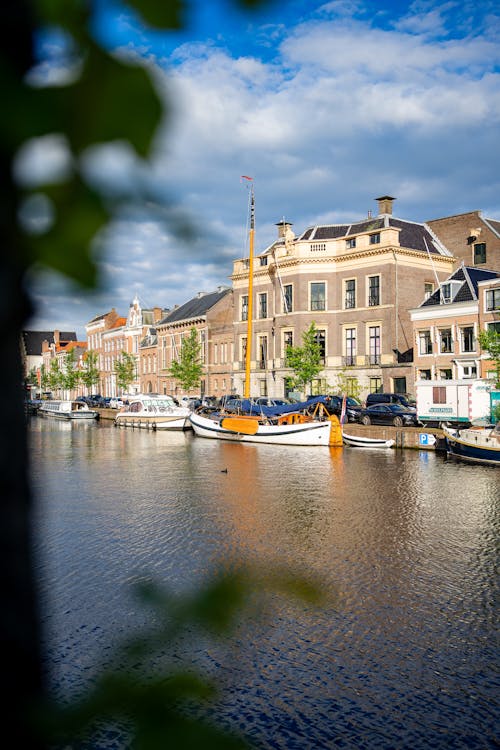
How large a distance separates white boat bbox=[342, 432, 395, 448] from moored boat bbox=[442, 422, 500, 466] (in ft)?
14.6

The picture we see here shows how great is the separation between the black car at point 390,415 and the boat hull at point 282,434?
16.3ft

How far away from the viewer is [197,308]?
75938mm

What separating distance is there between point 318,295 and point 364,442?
84.9 feet

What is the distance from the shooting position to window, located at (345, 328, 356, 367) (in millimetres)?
57250

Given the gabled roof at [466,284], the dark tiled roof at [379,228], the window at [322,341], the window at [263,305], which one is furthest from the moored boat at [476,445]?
the window at [263,305]

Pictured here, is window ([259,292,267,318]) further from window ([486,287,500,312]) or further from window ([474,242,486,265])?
window ([486,287,500,312])

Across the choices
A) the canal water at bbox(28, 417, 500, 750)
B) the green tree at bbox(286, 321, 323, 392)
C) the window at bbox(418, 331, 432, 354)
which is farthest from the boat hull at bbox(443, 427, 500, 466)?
the green tree at bbox(286, 321, 323, 392)

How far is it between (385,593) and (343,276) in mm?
49243

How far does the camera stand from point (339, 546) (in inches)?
563

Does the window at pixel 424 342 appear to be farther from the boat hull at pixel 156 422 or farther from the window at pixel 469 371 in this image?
the boat hull at pixel 156 422

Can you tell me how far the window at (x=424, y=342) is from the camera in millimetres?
47906

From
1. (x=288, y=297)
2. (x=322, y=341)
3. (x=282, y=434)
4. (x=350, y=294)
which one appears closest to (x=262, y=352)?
(x=288, y=297)

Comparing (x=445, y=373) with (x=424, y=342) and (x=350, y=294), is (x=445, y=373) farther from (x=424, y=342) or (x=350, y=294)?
(x=350, y=294)

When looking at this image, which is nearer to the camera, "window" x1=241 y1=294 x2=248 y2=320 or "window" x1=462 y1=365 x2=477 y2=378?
"window" x1=462 y1=365 x2=477 y2=378
